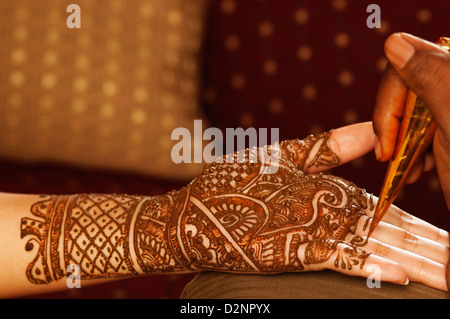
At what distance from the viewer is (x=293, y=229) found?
2.63 feet

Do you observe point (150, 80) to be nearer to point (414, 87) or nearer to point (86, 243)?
point (86, 243)

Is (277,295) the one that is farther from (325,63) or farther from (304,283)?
(325,63)

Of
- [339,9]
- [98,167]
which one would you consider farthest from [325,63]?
[98,167]

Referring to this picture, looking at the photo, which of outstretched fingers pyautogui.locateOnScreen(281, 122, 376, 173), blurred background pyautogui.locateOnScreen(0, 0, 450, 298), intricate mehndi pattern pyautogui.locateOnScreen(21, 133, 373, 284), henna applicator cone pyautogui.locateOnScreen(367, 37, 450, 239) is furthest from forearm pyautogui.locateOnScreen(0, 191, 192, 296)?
blurred background pyautogui.locateOnScreen(0, 0, 450, 298)

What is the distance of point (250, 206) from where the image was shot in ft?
2.76

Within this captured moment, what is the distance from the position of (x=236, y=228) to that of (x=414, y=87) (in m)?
0.38

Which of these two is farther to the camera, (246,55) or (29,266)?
(246,55)

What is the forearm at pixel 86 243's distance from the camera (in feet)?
2.84

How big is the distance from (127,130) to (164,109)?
13cm

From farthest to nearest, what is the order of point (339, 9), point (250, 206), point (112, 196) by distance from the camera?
point (339, 9) < point (112, 196) < point (250, 206)

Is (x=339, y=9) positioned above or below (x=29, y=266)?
above

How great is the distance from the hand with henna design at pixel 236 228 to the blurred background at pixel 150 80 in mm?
467

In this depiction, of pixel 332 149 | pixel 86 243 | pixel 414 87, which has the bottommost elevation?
pixel 86 243

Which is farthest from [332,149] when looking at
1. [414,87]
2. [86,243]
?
[86,243]
